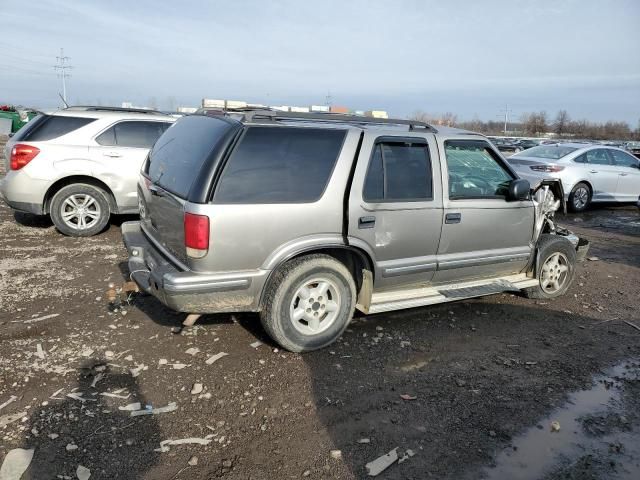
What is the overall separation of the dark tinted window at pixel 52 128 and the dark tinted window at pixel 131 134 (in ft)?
1.18

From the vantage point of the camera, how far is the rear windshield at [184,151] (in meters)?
3.72

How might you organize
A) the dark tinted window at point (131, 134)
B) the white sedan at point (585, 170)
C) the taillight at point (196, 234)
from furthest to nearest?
Result: the white sedan at point (585, 170)
the dark tinted window at point (131, 134)
the taillight at point (196, 234)

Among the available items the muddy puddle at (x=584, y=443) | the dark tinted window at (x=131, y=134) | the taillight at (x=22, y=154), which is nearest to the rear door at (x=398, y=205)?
the muddy puddle at (x=584, y=443)

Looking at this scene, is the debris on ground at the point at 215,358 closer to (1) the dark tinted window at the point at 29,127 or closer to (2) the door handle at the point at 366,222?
(2) the door handle at the point at 366,222

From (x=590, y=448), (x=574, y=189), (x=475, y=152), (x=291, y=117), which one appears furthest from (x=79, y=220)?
(x=574, y=189)

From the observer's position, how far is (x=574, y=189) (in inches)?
465

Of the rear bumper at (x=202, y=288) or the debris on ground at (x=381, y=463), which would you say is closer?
the debris on ground at (x=381, y=463)

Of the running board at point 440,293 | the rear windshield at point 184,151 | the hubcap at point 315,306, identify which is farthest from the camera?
the running board at point 440,293

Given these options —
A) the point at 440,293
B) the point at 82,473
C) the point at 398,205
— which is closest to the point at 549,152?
the point at 440,293

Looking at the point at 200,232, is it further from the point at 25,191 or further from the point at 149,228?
the point at 25,191

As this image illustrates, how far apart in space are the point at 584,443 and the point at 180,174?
3.37 meters

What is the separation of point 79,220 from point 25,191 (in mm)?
780

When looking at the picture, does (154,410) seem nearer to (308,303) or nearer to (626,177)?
(308,303)

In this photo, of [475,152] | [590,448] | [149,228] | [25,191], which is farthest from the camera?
[25,191]
